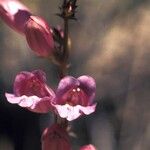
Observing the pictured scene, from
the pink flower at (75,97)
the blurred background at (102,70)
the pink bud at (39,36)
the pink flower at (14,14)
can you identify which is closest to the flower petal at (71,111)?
the pink flower at (75,97)

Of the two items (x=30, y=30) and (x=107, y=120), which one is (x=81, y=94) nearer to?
(x=30, y=30)

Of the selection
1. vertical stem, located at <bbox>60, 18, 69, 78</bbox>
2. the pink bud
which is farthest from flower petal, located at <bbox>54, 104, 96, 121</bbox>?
the pink bud

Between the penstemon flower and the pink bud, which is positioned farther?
the pink bud

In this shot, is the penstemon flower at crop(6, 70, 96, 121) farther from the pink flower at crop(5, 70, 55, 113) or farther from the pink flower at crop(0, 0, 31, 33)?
the pink flower at crop(0, 0, 31, 33)

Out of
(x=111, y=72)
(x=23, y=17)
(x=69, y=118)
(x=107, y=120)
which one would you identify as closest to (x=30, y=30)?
(x=23, y=17)

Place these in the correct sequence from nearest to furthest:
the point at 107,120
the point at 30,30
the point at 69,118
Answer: the point at 69,118
the point at 30,30
the point at 107,120

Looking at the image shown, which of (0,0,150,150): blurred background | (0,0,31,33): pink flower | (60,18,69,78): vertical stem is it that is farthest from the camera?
(0,0,150,150): blurred background

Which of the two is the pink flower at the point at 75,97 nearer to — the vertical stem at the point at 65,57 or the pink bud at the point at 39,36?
the vertical stem at the point at 65,57
